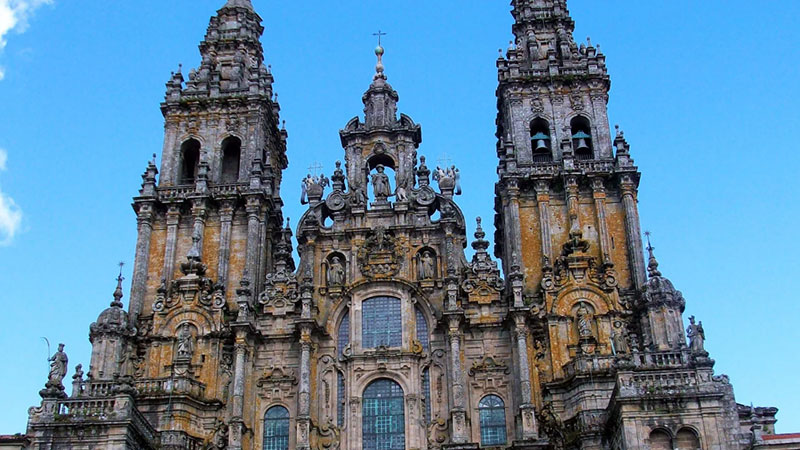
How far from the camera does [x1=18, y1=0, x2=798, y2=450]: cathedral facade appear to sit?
3131 cm

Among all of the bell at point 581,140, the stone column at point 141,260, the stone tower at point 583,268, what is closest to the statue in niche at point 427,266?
the stone tower at point 583,268

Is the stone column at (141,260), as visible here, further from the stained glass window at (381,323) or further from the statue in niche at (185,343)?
the stained glass window at (381,323)

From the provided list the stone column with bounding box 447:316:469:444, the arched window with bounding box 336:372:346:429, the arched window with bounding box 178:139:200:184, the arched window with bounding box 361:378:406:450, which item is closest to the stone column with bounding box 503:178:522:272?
the stone column with bounding box 447:316:469:444

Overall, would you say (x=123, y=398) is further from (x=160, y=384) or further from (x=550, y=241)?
(x=550, y=241)

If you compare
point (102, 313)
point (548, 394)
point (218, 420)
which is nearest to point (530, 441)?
point (548, 394)

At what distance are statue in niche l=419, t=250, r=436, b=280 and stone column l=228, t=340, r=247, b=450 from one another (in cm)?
707

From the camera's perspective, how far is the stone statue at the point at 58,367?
102 ft

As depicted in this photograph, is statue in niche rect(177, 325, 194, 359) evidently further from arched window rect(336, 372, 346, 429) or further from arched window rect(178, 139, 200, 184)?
arched window rect(178, 139, 200, 184)

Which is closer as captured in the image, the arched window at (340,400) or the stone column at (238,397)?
the stone column at (238,397)

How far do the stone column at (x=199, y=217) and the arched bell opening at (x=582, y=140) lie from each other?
15103mm

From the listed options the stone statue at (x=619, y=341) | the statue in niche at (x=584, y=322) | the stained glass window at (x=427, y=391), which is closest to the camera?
the stone statue at (x=619, y=341)

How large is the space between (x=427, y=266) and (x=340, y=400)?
6031mm

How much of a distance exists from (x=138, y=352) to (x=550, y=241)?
15910mm

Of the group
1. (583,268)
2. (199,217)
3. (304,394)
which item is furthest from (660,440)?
(199,217)
